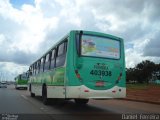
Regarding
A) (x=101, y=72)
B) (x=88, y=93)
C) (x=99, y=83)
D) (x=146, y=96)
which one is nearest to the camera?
(x=88, y=93)

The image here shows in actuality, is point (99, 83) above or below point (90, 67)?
below

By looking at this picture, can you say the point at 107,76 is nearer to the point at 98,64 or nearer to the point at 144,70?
the point at 98,64

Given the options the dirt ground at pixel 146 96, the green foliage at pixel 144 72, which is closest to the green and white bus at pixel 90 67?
the dirt ground at pixel 146 96

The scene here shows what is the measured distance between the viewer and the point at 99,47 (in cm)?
1451

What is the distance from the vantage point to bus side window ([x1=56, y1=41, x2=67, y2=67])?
48.6 ft

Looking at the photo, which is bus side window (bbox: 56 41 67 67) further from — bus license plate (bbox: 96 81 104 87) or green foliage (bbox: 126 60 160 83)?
green foliage (bbox: 126 60 160 83)

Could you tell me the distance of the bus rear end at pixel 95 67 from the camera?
45.0ft

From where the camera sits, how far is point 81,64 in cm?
1388

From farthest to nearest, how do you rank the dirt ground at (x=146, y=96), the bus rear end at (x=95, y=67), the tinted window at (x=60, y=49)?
the dirt ground at (x=146, y=96), the tinted window at (x=60, y=49), the bus rear end at (x=95, y=67)

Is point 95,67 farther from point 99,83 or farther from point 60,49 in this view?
point 60,49

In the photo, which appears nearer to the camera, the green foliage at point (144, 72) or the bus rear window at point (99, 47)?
the bus rear window at point (99, 47)

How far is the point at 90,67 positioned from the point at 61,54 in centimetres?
193

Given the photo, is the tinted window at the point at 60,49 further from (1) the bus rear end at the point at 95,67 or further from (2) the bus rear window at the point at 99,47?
(2) the bus rear window at the point at 99,47

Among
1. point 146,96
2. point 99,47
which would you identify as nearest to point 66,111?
point 99,47
